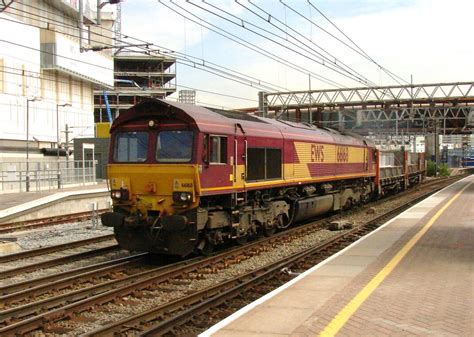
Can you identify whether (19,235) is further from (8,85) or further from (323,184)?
(8,85)

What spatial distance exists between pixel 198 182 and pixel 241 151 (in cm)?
217

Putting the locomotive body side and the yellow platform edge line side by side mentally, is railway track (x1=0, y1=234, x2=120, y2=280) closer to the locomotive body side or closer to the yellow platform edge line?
the locomotive body side

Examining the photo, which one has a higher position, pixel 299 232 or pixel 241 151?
pixel 241 151

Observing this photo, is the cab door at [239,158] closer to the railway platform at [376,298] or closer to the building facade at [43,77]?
the railway platform at [376,298]

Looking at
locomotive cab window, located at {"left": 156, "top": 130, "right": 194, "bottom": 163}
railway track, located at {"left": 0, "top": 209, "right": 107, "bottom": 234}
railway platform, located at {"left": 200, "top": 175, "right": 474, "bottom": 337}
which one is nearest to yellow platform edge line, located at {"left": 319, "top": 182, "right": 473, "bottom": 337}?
railway platform, located at {"left": 200, "top": 175, "right": 474, "bottom": 337}

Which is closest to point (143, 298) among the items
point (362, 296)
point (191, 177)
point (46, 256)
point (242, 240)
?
point (191, 177)

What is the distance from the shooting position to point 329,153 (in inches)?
741

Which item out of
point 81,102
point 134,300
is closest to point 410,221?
point 134,300

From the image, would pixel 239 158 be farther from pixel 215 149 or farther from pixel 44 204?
pixel 44 204

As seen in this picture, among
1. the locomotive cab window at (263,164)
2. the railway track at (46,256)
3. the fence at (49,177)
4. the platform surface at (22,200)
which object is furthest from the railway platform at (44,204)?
the locomotive cab window at (263,164)

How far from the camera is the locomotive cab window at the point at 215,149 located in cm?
1114

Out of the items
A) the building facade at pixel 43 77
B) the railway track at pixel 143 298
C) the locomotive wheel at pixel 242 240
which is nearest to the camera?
the railway track at pixel 143 298

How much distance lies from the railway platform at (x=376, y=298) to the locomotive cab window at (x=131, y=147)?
472 cm

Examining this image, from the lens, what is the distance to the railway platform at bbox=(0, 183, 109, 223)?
67.8ft
